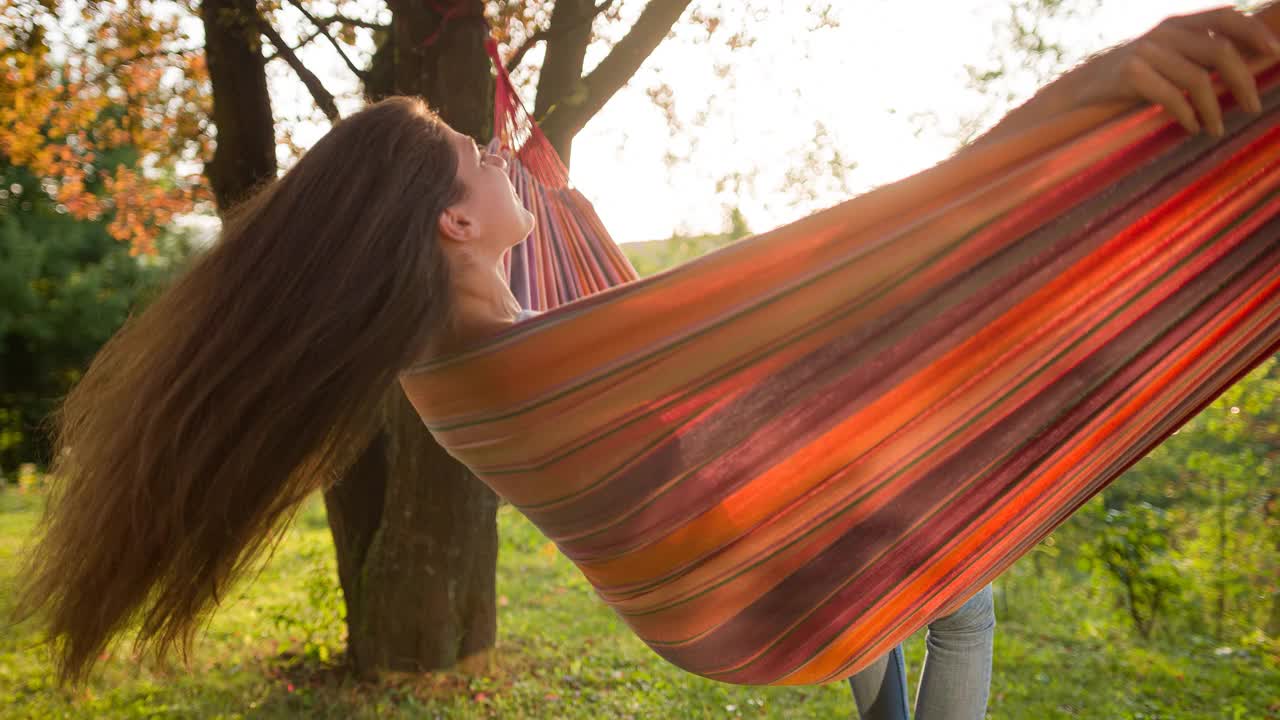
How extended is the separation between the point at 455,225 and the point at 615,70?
5.19 feet

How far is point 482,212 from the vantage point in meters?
1.12

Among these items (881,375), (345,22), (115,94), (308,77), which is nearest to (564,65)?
(345,22)

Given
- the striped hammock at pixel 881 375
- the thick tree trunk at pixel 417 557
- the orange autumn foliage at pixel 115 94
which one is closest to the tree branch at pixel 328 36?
the orange autumn foliage at pixel 115 94

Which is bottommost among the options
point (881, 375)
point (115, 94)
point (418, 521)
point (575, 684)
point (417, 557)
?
point (575, 684)

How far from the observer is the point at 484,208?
→ 1.12 meters

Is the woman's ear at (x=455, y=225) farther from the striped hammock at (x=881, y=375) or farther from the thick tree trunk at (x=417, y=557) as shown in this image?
the thick tree trunk at (x=417, y=557)

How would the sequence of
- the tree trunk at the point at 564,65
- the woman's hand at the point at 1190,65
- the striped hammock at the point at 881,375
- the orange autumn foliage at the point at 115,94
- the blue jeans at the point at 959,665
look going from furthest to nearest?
the orange autumn foliage at the point at 115,94 < the tree trunk at the point at 564,65 < the blue jeans at the point at 959,665 < the striped hammock at the point at 881,375 < the woman's hand at the point at 1190,65

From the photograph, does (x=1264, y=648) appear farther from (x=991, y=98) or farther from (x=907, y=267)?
(x=907, y=267)

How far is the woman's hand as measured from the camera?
750 mm

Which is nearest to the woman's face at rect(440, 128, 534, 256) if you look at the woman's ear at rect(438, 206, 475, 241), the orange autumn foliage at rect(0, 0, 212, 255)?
the woman's ear at rect(438, 206, 475, 241)

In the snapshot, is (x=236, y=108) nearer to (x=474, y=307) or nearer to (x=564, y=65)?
(x=564, y=65)

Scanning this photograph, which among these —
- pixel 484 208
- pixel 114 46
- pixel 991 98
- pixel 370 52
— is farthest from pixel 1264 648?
pixel 114 46

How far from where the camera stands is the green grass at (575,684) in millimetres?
2557

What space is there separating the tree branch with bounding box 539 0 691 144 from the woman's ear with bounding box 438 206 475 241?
5.08ft
